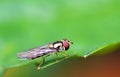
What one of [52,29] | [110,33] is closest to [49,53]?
[52,29]

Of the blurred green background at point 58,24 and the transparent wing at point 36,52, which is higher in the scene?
the blurred green background at point 58,24

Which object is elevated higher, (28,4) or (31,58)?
(28,4)

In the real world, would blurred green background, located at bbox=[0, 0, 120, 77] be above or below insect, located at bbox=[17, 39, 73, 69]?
above

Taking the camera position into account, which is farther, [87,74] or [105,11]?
[105,11]

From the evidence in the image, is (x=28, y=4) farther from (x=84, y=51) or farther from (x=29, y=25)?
(x=84, y=51)
